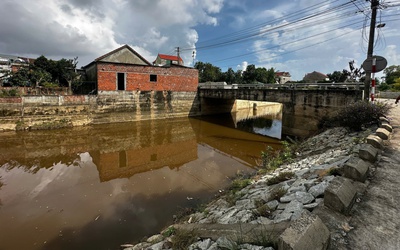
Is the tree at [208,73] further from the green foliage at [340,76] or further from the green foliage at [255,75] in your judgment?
the green foliage at [340,76]

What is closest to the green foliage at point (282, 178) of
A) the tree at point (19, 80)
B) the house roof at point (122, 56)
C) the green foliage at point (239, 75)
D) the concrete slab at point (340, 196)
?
the concrete slab at point (340, 196)

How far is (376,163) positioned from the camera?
3.71 metres

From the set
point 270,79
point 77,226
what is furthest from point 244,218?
point 270,79

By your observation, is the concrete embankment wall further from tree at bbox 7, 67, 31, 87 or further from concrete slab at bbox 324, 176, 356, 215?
concrete slab at bbox 324, 176, 356, 215

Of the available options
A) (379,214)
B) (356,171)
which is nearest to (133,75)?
(356,171)

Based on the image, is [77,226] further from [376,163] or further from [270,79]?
[270,79]

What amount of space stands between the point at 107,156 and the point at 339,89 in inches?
498

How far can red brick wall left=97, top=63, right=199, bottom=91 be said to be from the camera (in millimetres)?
17312

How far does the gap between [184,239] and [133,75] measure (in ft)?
58.1

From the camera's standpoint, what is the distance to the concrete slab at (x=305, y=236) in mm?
1673

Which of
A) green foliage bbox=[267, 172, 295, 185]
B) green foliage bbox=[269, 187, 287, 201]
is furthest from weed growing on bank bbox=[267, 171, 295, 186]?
green foliage bbox=[269, 187, 287, 201]

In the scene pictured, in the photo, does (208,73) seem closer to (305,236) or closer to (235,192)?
(235,192)

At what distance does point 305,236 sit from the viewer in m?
1.73

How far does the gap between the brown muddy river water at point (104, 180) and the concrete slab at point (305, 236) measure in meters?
3.85
